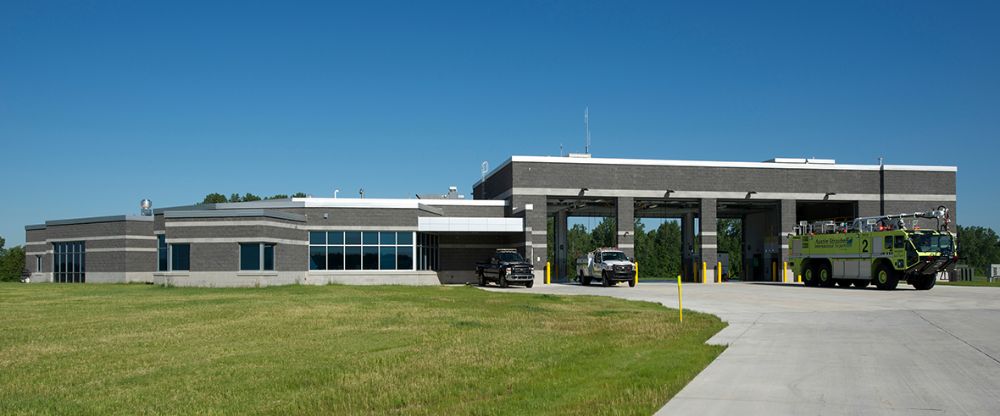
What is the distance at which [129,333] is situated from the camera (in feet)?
54.0

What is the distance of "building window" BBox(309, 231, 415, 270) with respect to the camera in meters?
46.8

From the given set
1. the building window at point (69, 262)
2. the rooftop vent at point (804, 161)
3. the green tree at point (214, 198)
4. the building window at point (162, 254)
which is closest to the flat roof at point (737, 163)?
the rooftop vent at point (804, 161)

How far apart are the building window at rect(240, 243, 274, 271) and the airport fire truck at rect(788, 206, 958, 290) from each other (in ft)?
97.6

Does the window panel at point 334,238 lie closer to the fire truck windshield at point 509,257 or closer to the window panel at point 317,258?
the window panel at point 317,258

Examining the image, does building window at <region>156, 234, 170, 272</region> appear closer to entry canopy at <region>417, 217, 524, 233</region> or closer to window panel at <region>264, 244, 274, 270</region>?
window panel at <region>264, 244, 274, 270</region>

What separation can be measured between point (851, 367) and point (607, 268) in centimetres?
3376

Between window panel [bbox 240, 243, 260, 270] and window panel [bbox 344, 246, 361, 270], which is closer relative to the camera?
window panel [bbox 240, 243, 260, 270]

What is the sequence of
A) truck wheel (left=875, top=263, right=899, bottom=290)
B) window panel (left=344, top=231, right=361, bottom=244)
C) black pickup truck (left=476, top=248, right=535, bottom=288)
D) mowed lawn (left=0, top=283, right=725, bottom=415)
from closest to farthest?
mowed lawn (left=0, top=283, right=725, bottom=415), truck wheel (left=875, top=263, right=899, bottom=290), black pickup truck (left=476, top=248, right=535, bottom=288), window panel (left=344, top=231, right=361, bottom=244)

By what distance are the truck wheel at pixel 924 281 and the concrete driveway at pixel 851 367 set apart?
696 inches

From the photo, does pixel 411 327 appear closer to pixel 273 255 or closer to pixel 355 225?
pixel 273 255

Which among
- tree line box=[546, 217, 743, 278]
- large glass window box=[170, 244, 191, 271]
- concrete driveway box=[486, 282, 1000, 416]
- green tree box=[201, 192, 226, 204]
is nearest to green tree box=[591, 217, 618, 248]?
A: tree line box=[546, 217, 743, 278]

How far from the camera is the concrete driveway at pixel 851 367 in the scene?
8.82 metres

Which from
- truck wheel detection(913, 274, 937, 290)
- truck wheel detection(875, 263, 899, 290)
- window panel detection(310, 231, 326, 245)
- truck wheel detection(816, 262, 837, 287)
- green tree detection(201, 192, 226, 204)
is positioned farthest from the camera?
green tree detection(201, 192, 226, 204)

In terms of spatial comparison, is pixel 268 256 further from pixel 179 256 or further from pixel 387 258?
pixel 387 258
